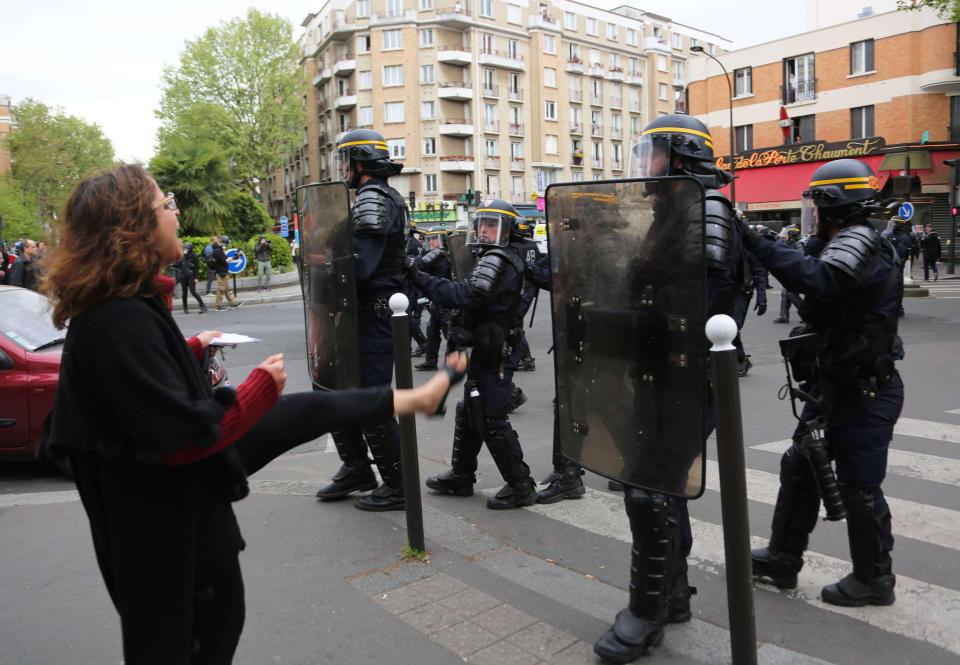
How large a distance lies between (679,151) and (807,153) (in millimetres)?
36369

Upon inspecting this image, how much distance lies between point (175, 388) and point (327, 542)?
2714mm

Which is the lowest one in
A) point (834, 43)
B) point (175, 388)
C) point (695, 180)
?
point (175, 388)

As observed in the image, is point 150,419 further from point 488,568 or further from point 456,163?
point 456,163

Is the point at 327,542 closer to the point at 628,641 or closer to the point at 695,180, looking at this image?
the point at 628,641

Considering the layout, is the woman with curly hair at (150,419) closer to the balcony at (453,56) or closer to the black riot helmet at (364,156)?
the black riot helmet at (364,156)

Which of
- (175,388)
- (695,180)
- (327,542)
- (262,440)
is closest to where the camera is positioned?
(175,388)

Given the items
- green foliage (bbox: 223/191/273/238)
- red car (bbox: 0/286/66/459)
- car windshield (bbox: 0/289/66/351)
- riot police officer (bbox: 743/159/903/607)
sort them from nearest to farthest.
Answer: riot police officer (bbox: 743/159/903/607), red car (bbox: 0/286/66/459), car windshield (bbox: 0/289/66/351), green foliage (bbox: 223/191/273/238)

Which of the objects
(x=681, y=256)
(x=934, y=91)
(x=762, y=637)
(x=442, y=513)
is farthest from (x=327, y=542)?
(x=934, y=91)

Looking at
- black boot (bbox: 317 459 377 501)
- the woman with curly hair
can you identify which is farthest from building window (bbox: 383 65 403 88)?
the woman with curly hair

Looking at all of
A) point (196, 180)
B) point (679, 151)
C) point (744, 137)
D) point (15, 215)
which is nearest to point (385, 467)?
point (679, 151)

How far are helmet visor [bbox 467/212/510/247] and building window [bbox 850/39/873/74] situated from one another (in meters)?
35.6

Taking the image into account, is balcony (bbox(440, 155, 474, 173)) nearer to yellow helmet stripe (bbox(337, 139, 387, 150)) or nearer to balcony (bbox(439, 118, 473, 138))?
balcony (bbox(439, 118, 473, 138))

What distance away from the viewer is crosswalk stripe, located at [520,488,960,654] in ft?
10.7

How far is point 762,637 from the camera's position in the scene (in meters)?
3.24
